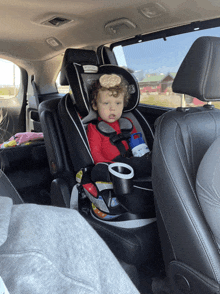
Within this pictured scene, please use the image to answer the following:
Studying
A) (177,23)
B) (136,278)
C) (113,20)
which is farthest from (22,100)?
(136,278)

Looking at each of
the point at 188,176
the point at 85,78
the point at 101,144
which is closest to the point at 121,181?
the point at 188,176

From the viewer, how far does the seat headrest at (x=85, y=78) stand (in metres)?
1.79

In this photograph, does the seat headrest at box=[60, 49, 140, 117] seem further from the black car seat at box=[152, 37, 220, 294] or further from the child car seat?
the black car seat at box=[152, 37, 220, 294]

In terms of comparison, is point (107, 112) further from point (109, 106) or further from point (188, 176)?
point (188, 176)

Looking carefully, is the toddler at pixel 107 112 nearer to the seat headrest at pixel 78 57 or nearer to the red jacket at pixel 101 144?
the red jacket at pixel 101 144

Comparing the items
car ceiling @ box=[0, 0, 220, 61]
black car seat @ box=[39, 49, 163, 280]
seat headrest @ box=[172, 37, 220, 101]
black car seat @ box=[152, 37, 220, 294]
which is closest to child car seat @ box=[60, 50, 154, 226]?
black car seat @ box=[39, 49, 163, 280]

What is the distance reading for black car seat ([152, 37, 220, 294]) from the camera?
1003 mm

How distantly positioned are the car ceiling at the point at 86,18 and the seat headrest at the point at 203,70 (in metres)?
0.61

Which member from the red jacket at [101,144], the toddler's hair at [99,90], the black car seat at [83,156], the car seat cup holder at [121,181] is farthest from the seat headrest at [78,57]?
the car seat cup holder at [121,181]

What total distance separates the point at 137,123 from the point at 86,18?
86cm

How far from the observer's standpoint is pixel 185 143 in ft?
3.64

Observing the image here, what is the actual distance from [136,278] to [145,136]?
3.08ft

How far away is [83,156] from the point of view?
1.68 meters

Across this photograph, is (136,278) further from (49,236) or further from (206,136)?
(49,236)
